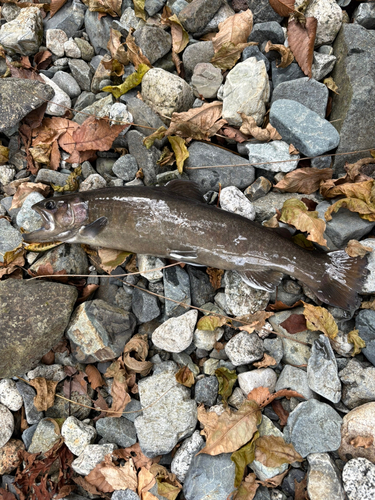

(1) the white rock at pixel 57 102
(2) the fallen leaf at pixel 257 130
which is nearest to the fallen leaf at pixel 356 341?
(2) the fallen leaf at pixel 257 130

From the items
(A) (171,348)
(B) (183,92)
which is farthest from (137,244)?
(B) (183,92)

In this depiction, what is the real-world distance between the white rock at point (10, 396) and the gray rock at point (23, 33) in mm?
4754

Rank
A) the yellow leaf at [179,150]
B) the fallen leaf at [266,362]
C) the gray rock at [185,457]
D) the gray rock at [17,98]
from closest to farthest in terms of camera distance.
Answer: the gray rock at [185,457] < the fallen leaf at [266,362] < the yellow leaf at [179,150] < the gray rock at [17,98]

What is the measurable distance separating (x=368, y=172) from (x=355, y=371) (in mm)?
2447

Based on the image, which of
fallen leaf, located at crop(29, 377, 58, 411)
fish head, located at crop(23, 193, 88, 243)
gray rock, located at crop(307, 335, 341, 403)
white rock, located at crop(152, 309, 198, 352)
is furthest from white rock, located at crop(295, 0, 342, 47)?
fallen leaf, located at crop(29, 377, 58, 411)

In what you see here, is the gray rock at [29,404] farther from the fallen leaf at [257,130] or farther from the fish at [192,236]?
the fallen leaf at [257,130]

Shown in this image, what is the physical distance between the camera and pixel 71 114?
207 inches

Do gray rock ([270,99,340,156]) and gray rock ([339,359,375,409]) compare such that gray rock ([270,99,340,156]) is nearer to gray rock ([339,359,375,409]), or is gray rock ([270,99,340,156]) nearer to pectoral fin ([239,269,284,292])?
pectoral fin ([239,269,284,292])

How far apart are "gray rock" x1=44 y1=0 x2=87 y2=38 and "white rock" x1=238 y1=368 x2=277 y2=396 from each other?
5.59 meters

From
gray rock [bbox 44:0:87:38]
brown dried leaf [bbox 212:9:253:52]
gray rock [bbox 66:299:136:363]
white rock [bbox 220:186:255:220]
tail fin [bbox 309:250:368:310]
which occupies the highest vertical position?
brown dried leaf [bbox 212:9:253:52]

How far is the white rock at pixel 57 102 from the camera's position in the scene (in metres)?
5.16

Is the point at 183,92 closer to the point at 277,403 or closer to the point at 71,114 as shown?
the point at 71,114

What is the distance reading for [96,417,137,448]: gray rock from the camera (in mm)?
4418

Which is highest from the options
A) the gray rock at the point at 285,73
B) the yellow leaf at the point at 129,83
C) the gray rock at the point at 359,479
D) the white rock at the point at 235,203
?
the gray rock at the point at 285,73
